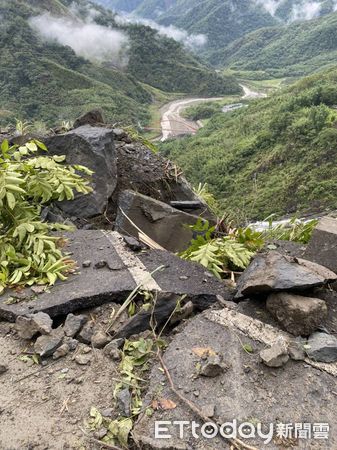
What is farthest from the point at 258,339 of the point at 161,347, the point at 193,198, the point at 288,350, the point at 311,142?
the point at 311,142

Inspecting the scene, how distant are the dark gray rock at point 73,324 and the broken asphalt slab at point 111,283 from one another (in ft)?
0.39

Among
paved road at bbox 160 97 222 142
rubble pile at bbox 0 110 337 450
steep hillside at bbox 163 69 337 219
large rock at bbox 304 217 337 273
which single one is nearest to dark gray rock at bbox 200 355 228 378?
rubble pile at bbox 0 110 337 450

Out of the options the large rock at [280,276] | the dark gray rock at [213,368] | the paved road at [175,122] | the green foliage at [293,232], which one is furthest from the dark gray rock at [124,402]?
the paved road at [175,122]

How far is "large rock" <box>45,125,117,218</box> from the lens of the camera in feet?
13.5

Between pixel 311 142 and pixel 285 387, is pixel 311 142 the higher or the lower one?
the lower one

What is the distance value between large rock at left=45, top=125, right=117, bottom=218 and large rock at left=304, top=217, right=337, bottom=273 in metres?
2.06

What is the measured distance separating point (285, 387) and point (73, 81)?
4145 inches

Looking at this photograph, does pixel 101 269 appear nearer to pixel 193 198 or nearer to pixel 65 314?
pixel 65 314

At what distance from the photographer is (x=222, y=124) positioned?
79.5 m

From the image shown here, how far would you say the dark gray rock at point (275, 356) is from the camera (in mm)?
2145

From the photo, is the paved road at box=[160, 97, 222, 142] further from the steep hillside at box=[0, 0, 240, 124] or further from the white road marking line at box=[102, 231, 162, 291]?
the white road marking line at box=[102, 231, 162, 291]

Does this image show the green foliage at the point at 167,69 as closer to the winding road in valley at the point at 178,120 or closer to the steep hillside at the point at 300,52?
the winding road in valley at the point at 178,120

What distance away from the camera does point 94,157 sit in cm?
437

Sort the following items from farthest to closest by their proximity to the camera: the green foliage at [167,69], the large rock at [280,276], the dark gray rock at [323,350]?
1. the green foliage at [167,69]
2. the large rock at [280,276]
3. the dark gray rock at [323,350]
